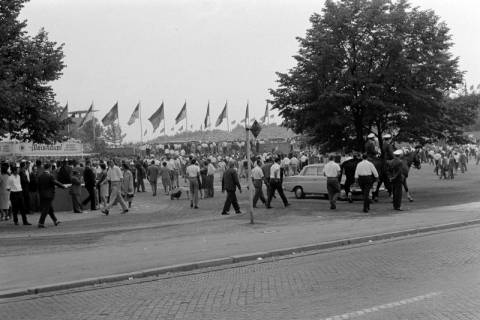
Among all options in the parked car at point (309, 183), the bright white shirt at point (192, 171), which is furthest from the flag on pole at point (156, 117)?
the bright white shirt at point (192, 171)

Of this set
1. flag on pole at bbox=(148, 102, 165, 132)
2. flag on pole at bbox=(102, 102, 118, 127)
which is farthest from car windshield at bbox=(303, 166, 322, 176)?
flag on pole at bbox=(148, 102, 165, 132)

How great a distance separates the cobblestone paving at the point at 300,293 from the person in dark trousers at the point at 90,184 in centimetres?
1229

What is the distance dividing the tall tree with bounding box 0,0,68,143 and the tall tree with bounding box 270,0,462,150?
982 centimetres

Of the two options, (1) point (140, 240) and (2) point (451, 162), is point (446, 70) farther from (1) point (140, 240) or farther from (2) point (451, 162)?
(1) point (140, 240)

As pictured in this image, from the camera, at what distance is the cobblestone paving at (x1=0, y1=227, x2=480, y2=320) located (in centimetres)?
674

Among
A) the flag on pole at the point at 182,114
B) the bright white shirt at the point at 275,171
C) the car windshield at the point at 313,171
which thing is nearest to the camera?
the bright white shirt at the point at 275,171

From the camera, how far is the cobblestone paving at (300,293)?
6738 mm

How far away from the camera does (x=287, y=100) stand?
25.9m

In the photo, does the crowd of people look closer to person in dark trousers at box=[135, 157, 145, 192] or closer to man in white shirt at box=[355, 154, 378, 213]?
man in white shirt at box=[355, 154, 378, 213]

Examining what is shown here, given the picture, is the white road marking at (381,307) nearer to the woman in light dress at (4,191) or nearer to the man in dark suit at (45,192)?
the man in dark suit at (45,192)

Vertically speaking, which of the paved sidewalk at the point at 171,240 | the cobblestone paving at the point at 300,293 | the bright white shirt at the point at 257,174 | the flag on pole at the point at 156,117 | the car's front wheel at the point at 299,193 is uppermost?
the flag on pole at the point at 156,117

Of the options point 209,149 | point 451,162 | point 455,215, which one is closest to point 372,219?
point 455,215

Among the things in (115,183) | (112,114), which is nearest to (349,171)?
(115,183)

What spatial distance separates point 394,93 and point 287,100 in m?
4.42
